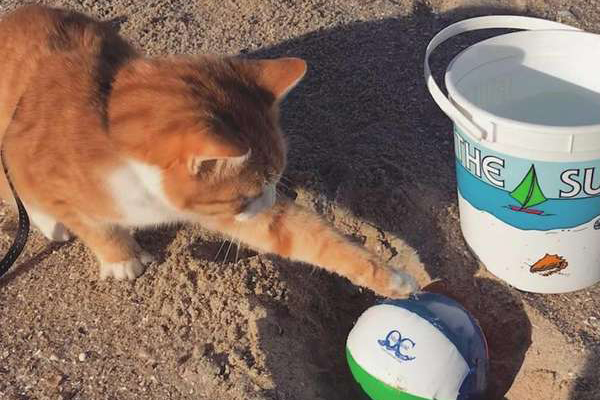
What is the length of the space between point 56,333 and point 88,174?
0.51 meters

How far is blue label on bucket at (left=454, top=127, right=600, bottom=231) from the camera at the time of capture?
1591 millimetres

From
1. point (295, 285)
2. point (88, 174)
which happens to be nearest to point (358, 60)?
point (295, 285)

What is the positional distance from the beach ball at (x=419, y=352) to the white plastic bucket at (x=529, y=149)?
0.24 m

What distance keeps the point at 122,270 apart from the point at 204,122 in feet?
2.67

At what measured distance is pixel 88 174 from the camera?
1.70 metres

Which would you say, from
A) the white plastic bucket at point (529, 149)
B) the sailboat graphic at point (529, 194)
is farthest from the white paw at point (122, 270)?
the sailboat graphic at point (529, 194)

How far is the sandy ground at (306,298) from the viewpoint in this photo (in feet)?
6.07

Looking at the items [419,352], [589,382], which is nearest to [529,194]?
[419,352]

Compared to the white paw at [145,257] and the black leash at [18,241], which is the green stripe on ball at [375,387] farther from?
the black leash at [18,241]

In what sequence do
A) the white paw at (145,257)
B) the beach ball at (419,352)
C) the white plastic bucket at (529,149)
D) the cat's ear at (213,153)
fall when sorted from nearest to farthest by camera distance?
the cat's ear at (213,153) → the white plastic bucket at (529,149) → the beach ball at (419,352) → the white paw at (145,257)

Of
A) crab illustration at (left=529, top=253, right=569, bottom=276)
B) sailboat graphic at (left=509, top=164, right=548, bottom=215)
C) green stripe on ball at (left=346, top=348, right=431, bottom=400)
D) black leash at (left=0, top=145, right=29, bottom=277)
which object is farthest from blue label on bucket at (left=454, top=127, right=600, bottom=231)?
black leash at (left=0, top=145, right=29, bottom=277)

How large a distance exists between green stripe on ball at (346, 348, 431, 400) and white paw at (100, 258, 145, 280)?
2.15 feet

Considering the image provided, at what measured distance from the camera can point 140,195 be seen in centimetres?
169

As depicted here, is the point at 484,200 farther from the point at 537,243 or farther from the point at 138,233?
the point at 138,233
